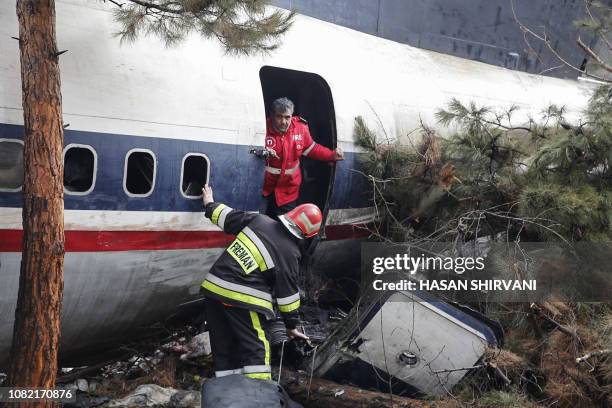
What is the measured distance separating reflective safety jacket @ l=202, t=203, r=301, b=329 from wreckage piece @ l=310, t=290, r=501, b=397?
68 cm

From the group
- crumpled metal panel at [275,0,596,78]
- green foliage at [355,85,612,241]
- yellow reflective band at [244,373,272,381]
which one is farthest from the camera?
crumpled metal panel at [275,0,596,78]

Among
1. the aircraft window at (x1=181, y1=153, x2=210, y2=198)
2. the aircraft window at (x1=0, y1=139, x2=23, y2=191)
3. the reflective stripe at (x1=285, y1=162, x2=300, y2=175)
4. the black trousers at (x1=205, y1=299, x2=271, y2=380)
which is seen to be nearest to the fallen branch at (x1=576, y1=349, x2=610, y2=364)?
the black trousers at (x1=205, y1=299, x2=271, y2=380)

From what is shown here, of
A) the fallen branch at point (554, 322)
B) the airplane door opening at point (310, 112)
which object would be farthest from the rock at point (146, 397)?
the fallen branch at point (554, 322)

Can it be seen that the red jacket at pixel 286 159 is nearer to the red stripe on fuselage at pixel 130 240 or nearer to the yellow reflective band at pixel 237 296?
the red stripe on fuselage at pixel 130 240

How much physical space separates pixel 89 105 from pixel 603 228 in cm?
474

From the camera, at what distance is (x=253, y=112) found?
6918 millimetres

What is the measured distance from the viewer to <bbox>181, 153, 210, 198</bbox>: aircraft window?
649 centimetres

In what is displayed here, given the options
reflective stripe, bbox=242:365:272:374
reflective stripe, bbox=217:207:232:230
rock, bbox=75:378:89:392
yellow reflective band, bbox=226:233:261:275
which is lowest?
rock, bbox=75:378:89:392

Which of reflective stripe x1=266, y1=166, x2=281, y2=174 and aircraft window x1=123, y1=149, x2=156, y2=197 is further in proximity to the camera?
reflective stripe x1=266, y1=166, x2=281, y2=174

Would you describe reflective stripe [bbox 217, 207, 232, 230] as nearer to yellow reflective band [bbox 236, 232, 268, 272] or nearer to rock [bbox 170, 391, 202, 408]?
yellow reflective band [bbox 236, 232, 268, 272]

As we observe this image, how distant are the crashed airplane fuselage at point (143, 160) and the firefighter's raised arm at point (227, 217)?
248 mm

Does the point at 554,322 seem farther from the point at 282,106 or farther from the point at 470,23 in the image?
the point at 470,23

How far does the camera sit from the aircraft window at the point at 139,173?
6.00 m

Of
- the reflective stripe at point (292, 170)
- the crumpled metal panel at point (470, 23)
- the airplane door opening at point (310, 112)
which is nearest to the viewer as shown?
the reflective stripe at point (292, 170)
